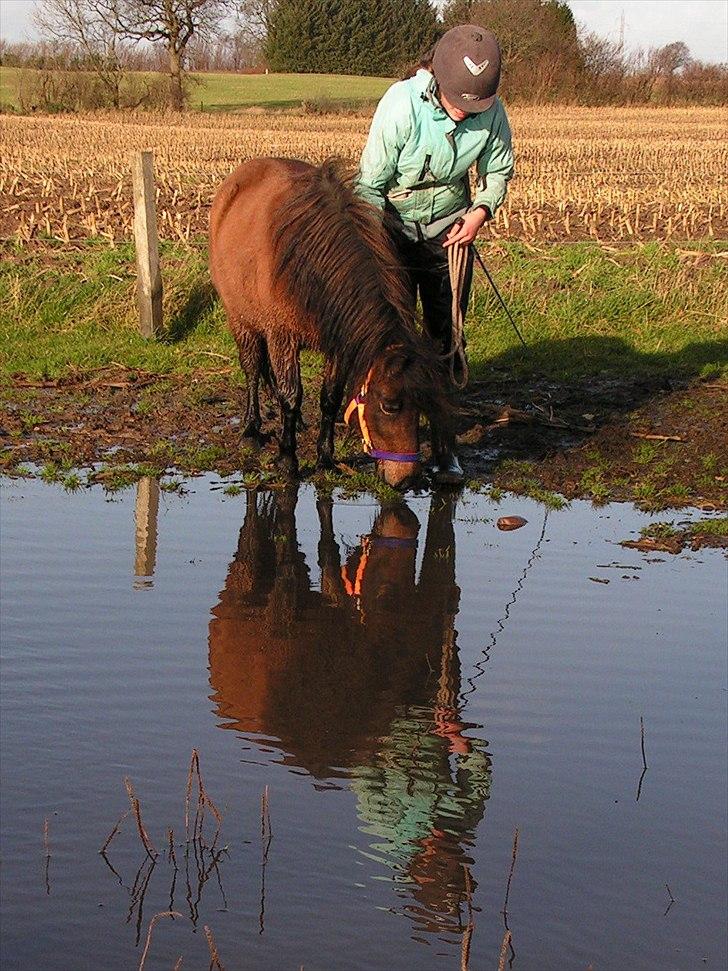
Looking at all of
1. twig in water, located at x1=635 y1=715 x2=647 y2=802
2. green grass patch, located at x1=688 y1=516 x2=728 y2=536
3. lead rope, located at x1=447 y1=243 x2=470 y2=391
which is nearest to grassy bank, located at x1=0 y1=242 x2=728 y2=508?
green grass patch, located at x1=688 y1=516 x2=728 y2=536

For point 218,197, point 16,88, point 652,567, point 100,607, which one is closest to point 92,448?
point 218,197

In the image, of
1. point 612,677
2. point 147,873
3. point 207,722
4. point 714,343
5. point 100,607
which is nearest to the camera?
point 147,873

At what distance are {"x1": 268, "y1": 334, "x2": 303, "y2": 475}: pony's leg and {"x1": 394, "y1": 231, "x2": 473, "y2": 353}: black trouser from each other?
81cm

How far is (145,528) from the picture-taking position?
714 cm

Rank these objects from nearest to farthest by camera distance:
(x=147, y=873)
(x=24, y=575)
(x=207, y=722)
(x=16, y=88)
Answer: (x=147, y=873)
(x=207, y=722)
(x=24, y=575)
(x=16, y=88)

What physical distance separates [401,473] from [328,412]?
96 centimetres

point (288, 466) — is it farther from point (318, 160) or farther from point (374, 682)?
point (318, 160)

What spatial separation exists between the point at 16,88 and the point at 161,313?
43745 millimetres

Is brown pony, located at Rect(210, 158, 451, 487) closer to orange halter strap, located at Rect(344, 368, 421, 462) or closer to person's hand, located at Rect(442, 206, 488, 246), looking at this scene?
orange halter strap, located at Rect(344, 368, 421, 462)

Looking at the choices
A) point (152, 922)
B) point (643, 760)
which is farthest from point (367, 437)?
point (152, 922)

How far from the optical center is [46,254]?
13859mm

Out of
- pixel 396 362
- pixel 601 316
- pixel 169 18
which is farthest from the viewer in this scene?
pixel 169 18

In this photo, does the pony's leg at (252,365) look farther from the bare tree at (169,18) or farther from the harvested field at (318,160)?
the bare tree at (169,18)

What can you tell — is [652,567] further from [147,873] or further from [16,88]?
[16,88]
